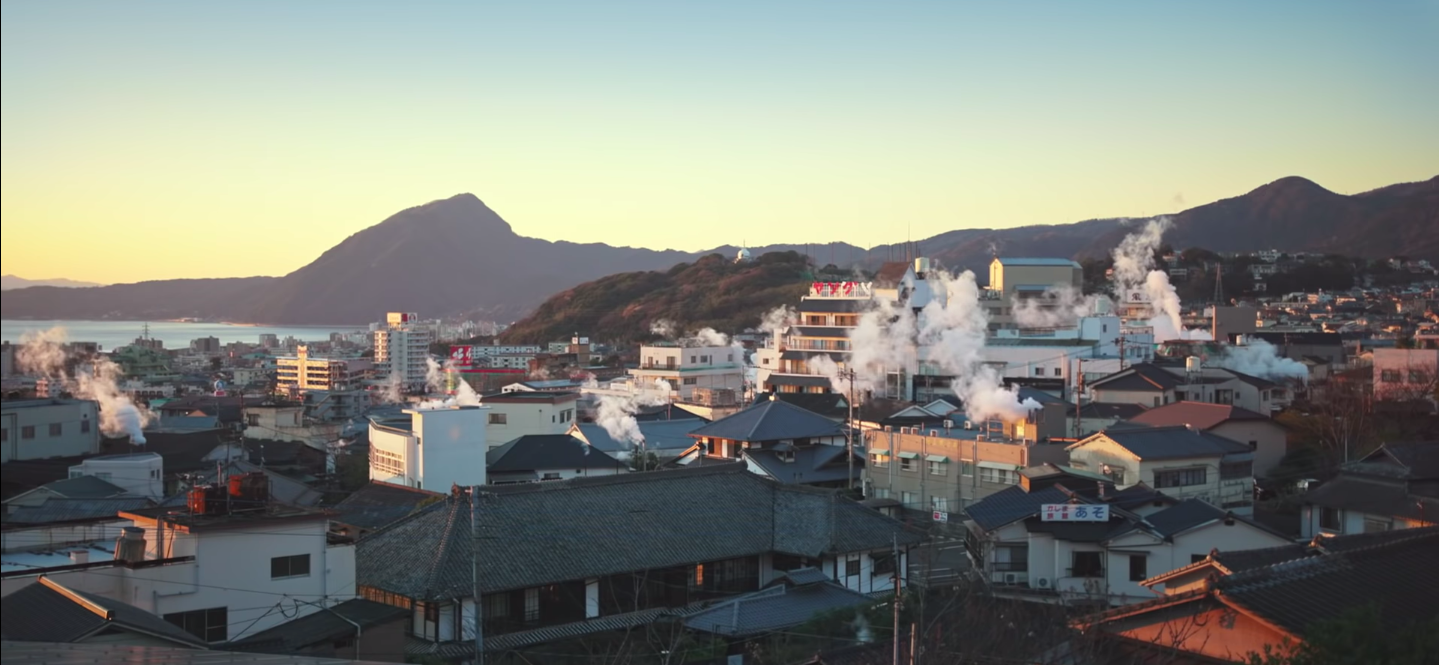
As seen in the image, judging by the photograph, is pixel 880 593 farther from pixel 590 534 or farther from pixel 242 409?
pixel 242 409

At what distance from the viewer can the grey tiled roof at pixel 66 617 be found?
5.64 m

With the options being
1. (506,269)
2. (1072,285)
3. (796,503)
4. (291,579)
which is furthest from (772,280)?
(506,269)

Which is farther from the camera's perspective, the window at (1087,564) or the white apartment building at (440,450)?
the white apartment building at (440,450)

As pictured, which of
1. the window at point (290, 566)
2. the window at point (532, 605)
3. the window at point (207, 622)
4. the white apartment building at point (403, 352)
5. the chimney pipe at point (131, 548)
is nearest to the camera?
the window at point (207, 622)

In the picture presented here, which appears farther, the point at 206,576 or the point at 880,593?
the point at 880,593

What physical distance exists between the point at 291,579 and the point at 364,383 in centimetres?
4427

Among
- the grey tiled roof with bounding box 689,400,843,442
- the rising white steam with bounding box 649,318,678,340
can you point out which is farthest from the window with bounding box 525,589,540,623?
the rising white steam with bounding box 649,318,678,340

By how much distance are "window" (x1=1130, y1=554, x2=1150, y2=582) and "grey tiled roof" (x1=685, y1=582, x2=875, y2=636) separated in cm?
→ 363

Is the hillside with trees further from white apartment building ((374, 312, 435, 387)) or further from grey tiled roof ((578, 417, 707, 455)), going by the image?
grey tiled roof ((578, 417, 707, 455))

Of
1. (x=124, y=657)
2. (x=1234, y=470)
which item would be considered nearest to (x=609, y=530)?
(x=124, y=657)

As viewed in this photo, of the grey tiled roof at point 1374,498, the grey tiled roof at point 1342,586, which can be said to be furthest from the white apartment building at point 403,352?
the grey tiled roof at point 1342,586

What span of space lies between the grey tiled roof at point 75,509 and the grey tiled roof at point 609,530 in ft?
9.53

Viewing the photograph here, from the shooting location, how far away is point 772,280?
66.6 m

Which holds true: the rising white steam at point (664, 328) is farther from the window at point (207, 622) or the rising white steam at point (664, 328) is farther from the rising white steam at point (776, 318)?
the window at point (207, 622)
